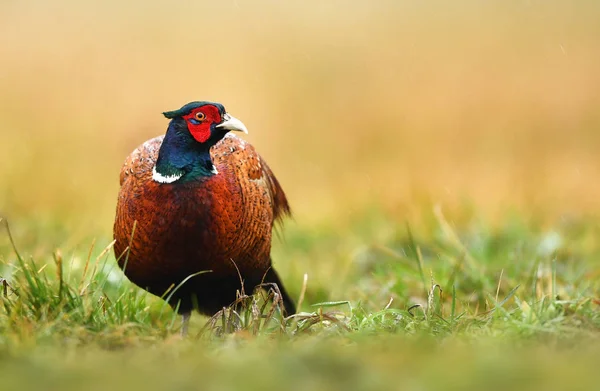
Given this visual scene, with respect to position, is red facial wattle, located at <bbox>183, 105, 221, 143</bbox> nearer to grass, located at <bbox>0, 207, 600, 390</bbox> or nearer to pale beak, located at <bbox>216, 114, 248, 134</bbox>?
pale beak, located at <bbox>216, 114, 248, 134</bbox>

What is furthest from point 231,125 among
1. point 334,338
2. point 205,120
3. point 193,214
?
point 334,338

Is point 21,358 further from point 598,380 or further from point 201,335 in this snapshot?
point 598,380

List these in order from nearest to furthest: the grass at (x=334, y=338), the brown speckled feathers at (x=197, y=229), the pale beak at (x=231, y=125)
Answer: the grass at (x=334, y=338), the brown speckled feathers at (x=197, y=229), the pale beak at (x=231, y=125)

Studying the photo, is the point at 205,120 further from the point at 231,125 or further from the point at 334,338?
the point at 334,338

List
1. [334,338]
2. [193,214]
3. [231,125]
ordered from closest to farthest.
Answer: [334,338] → [193,214] → [231,125]

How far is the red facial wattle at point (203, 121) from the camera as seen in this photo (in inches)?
162

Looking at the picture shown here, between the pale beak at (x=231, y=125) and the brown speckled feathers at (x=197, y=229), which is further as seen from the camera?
the pale beak at (x=231, y=125)

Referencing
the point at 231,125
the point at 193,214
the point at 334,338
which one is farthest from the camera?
the point at 231,125

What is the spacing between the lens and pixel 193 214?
3979 mm

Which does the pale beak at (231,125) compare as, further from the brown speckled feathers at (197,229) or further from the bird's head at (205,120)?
the brown speckled feathers at (197,229)

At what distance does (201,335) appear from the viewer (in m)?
3.44

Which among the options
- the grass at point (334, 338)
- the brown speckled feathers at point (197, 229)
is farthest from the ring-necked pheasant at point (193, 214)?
the grass at point (334, 338)

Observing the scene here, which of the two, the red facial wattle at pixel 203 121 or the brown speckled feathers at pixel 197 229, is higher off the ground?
the red facial wattle at pixel 203 121

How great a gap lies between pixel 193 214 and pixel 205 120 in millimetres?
433
